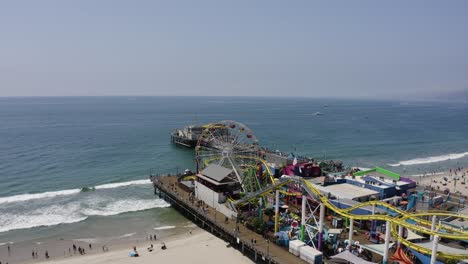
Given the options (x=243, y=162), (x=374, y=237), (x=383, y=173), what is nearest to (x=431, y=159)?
(x=383, y=173)

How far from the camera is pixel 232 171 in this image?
155ft

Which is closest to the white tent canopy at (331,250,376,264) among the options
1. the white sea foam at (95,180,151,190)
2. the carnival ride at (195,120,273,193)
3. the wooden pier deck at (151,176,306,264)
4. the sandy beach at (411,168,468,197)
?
the wooden pier deck at (151,176,306,264)

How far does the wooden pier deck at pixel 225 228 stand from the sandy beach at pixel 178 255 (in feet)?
3.94

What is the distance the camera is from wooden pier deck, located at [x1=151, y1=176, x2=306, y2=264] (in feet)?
109

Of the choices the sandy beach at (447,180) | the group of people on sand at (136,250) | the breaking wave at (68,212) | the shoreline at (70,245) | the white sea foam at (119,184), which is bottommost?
the shoreline at (70,245)

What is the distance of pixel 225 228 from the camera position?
38.9 m

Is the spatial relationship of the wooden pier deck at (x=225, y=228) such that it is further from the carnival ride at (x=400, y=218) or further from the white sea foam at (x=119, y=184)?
the white sea foam at (x=119, y=184)

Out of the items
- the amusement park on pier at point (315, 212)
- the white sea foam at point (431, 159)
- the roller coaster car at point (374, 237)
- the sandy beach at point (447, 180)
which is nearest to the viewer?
the amusement park on pier at point (315, 212)

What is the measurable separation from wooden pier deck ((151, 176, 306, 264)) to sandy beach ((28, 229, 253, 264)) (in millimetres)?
1200

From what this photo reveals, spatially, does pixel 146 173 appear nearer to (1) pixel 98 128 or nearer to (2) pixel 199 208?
(2) pixel 199 208

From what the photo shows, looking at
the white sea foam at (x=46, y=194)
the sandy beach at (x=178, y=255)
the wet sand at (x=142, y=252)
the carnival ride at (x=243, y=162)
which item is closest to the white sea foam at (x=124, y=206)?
the white sea foam at (x=46, y=194)

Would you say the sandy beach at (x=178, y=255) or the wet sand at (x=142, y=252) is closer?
the sandy beach at (x=178, y=255)

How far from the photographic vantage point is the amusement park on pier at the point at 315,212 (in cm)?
3038

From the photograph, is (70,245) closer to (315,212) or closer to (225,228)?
(225,228)
